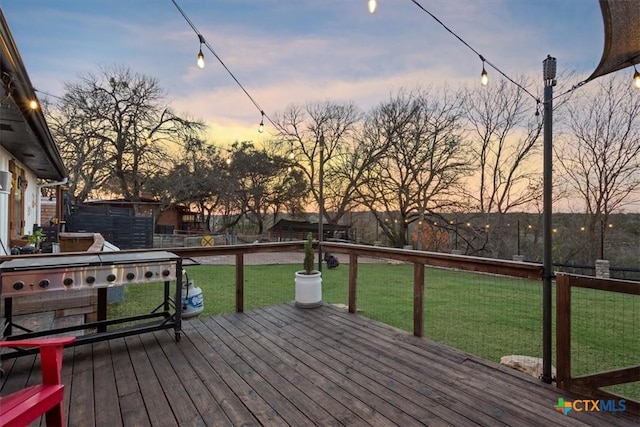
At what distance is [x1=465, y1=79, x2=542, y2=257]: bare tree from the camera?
43.7 ft

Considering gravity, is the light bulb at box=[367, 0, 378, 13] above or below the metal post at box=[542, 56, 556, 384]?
above

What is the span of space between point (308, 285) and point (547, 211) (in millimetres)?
2720

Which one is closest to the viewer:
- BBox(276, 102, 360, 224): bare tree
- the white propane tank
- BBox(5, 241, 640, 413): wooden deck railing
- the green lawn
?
BBox(5, 241, 640, 413): wooden deck railing

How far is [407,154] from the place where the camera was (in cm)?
1498

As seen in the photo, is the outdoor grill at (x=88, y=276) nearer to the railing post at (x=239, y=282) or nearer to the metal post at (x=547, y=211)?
the railing post at (x=239, y=282)

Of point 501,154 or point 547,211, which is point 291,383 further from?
point 501,154

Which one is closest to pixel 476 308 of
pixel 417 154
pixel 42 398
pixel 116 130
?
pixel 42 398

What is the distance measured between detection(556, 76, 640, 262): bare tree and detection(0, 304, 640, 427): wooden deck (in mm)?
12167

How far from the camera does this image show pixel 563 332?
7.60ft

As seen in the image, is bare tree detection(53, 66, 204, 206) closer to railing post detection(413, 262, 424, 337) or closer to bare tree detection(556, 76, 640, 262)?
railing post detection(413, 262, 424, 337)

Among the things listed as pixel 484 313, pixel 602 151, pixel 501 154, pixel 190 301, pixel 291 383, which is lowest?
pixel 484 313

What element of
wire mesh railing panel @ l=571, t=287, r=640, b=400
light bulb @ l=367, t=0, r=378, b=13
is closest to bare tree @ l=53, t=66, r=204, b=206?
light bulb @ l=367, t=0, r=378, b=13

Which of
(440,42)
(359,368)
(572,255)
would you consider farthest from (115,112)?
(572,255)

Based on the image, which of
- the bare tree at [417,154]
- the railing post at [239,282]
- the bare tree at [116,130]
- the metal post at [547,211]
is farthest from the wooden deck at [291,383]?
the bare tree at [116,130]
